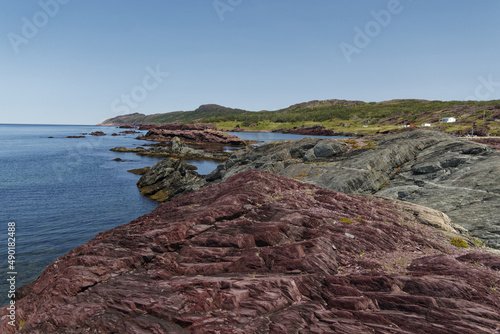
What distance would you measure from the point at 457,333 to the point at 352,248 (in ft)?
24.2

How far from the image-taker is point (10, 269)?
27.3 meters

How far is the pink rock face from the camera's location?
443 inches

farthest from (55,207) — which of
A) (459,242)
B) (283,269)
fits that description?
(459,242)

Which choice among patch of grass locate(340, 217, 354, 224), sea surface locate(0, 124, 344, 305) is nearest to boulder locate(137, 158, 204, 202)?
sea surface locate(0, 124, 344, 305)

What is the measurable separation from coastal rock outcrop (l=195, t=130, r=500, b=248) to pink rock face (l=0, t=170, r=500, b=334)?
26.7ft

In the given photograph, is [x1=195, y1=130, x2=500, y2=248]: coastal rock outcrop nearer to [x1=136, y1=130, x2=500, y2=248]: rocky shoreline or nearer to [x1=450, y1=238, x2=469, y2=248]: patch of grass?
[x1=136, y1=130, x2=500, y2=248]: rocky shoreline

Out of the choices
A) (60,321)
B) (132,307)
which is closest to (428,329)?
(132,307)

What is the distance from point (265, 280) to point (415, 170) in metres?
33.2

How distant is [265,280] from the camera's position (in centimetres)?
1331

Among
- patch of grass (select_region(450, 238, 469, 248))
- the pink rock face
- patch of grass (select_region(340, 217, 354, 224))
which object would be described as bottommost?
patch of grass (select_region(450, 238, 469, 248))

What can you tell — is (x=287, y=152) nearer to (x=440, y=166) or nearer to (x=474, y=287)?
(x=440, y=166)

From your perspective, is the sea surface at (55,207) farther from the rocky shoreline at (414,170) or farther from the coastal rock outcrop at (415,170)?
the coastal rock outcrop at (415,170)

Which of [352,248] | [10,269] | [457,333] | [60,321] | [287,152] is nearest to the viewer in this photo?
[457,333]

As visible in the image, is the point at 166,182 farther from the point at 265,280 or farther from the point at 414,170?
the point at 265,280
